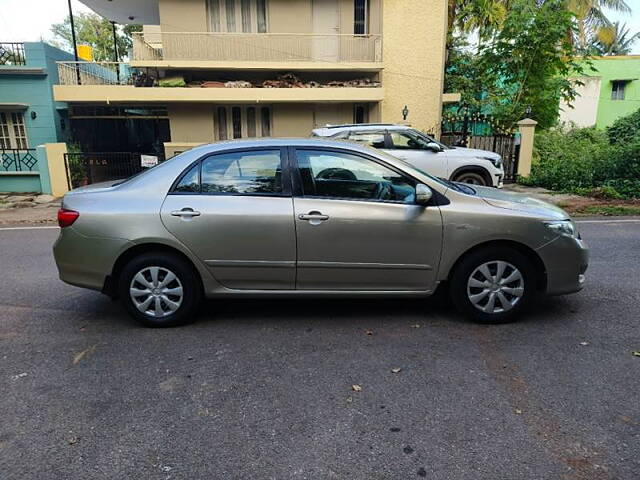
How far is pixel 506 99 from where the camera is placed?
1777 cm

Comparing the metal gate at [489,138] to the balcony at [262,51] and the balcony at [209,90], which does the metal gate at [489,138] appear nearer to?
the balcony at [209,90]

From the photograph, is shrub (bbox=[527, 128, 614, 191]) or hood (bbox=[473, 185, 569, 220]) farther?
shrub (bbox=[527, 128, 614, 191])

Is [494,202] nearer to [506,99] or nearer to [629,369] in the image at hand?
[629,369]

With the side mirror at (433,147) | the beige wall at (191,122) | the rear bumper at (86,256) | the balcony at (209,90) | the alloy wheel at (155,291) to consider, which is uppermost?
the balcony at (209,90)

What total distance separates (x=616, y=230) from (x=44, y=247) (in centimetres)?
970

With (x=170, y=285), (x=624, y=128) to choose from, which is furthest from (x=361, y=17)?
(x=170, y=285)

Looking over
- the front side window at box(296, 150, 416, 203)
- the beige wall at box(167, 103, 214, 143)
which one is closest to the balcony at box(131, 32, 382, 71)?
the beige wall at box(167, 103, 214, 143)

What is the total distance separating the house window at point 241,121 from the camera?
1883 cm

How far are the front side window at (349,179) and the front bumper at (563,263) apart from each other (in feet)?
4.31

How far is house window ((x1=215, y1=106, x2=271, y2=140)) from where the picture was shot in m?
18.8

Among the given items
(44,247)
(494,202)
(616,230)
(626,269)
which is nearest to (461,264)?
(494,202)

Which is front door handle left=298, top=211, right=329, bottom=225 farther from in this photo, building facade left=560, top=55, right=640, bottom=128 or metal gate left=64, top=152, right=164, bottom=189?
building facade left=560, top=55, right=640, bottom=128

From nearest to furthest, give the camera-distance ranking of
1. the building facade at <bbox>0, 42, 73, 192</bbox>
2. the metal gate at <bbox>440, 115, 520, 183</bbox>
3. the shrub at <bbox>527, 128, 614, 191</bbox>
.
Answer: the shrub at <bbox>527, 128, 614, 191</bbox> → the metal gate at <bbox>440, 115, 520, 183</bbox> → the building facade at <bbox>0, 42, 73, 192</bbox>

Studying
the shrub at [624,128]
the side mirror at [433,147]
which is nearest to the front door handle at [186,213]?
the side mirror at [433,147]
